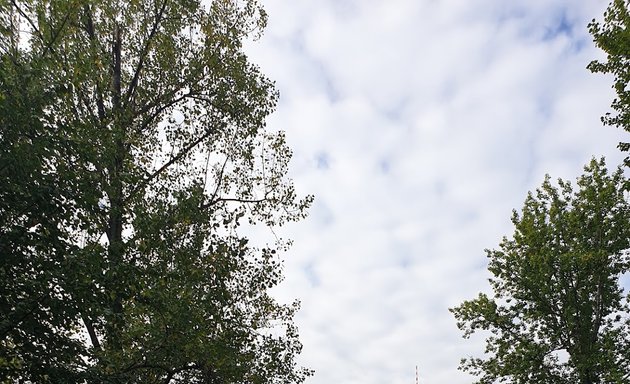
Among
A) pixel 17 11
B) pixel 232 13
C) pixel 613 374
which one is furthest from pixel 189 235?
pixel 613 374

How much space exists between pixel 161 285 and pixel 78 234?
183 cm

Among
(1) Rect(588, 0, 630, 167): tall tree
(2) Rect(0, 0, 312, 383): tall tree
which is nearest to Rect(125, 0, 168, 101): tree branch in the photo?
(2) Rect(0, 0, 312, 383): tall tree

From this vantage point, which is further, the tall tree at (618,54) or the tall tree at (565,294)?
the tall tree at (565,294)

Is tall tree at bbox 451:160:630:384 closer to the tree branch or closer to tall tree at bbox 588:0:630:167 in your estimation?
tall tree at bbox 588:0:630:167

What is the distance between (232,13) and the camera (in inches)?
612

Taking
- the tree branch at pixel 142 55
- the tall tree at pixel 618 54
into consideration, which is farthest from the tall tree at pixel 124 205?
the tall tree at pixel 618 54

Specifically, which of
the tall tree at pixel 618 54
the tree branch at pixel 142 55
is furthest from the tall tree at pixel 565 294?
the tree branch at pixel 142 55

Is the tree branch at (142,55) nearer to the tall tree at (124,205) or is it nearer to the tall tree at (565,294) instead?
the tall tree at (124,205)

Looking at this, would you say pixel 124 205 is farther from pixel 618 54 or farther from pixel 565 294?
pixel 565 294

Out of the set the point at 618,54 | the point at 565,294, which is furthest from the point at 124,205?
the point at 565,294

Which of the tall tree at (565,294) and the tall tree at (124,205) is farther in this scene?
the tall tree at (565,294)

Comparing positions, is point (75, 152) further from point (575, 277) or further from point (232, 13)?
point (575, 277)

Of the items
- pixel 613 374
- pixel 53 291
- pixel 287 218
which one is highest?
pixel 287 218

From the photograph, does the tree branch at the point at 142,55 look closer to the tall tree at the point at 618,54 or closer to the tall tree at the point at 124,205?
the tall tree at the point at 124,205
